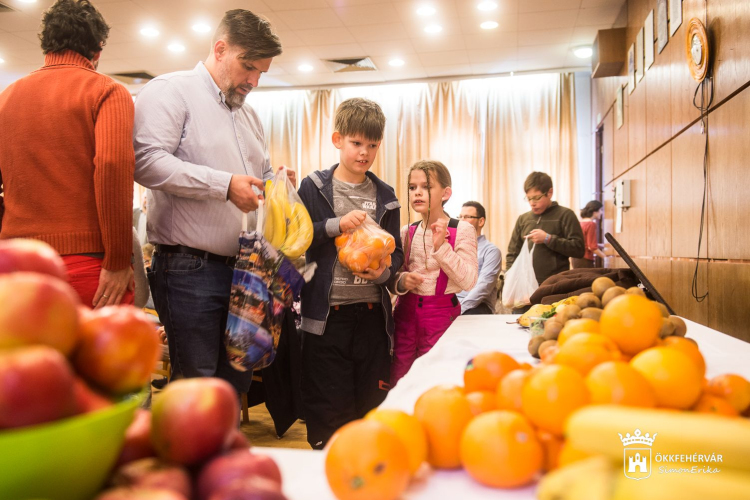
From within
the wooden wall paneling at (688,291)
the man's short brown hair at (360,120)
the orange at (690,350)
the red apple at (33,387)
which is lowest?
the wooden wall paneling at (688,291)

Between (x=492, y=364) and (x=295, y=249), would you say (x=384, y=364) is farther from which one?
(x=492, y=364)

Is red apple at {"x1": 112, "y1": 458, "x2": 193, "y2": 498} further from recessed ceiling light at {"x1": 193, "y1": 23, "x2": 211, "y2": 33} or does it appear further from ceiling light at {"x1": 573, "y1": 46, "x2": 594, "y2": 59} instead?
ceiling light at {"x1": 573, "y1": 46, "x2": 594, "y2": 59}

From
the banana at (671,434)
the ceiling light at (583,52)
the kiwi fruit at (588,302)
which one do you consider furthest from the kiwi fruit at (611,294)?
the ceiling light at (583,52)

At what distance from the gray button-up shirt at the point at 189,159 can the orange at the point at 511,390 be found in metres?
1.09

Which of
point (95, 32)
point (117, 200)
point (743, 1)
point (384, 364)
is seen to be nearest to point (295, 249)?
point (117, 200)

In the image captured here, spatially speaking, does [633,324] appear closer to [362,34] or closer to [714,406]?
[714,406]

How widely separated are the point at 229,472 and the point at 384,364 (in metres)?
1.71

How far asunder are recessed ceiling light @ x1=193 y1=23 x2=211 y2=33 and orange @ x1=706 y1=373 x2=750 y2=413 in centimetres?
584

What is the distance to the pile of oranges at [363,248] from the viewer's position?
Answer: 1893mm

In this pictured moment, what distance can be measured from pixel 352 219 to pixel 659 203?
2.89m

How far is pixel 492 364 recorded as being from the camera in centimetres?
85

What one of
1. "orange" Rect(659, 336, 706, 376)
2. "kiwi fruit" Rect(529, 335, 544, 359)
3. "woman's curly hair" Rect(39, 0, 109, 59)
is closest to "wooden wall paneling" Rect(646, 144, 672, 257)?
"kiwi fruit" Rect(529, 335, 544, 359)

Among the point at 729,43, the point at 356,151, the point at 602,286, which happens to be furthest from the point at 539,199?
the point at 602,286

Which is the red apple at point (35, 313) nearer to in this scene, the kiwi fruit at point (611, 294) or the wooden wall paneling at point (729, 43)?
the kiwi fruit at point (611, 294)
